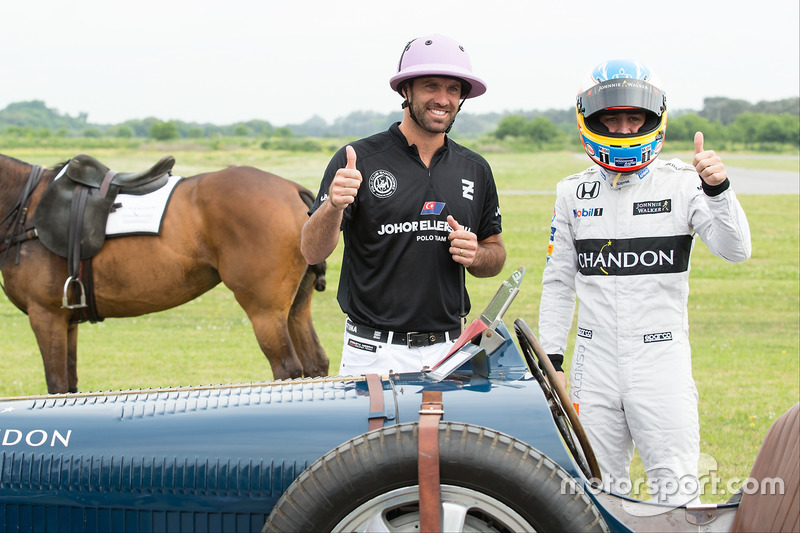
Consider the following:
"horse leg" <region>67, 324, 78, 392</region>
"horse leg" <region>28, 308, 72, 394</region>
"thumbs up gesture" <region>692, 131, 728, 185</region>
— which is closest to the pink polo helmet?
"thumbs up gesture" <region>692, 131, 728, 185</region>

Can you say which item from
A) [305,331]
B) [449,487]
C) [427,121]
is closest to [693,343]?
[305,331]

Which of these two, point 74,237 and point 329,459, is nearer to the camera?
point 329,459

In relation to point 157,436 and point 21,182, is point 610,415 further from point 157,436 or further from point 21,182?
point 21,182

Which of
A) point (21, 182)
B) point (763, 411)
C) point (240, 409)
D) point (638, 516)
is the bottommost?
point (763, 411)

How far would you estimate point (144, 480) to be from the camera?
7.88 feet

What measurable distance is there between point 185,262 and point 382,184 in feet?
11.4

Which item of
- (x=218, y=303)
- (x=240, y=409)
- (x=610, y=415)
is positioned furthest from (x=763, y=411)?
(x=218, y=303)

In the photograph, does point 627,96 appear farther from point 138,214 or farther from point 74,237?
point 74,237

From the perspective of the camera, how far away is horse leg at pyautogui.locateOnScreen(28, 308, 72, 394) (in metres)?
6.10

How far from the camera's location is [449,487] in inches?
84.2

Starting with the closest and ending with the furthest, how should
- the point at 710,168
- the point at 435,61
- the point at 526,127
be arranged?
1. the point at 710,168
2. the point at 435,61
3. the point at 526,127

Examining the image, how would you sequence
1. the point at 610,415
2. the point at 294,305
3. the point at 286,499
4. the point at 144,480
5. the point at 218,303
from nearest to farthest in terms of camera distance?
the point at 286,499
the point at 144,480
the point at 610,415
the point at 294,305
the point at 218,303

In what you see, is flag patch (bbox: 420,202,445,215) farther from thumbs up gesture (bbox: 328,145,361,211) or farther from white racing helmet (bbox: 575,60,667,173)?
white racing helmet (bbox: 575,60,667,173)

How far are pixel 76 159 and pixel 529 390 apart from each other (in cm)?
507
